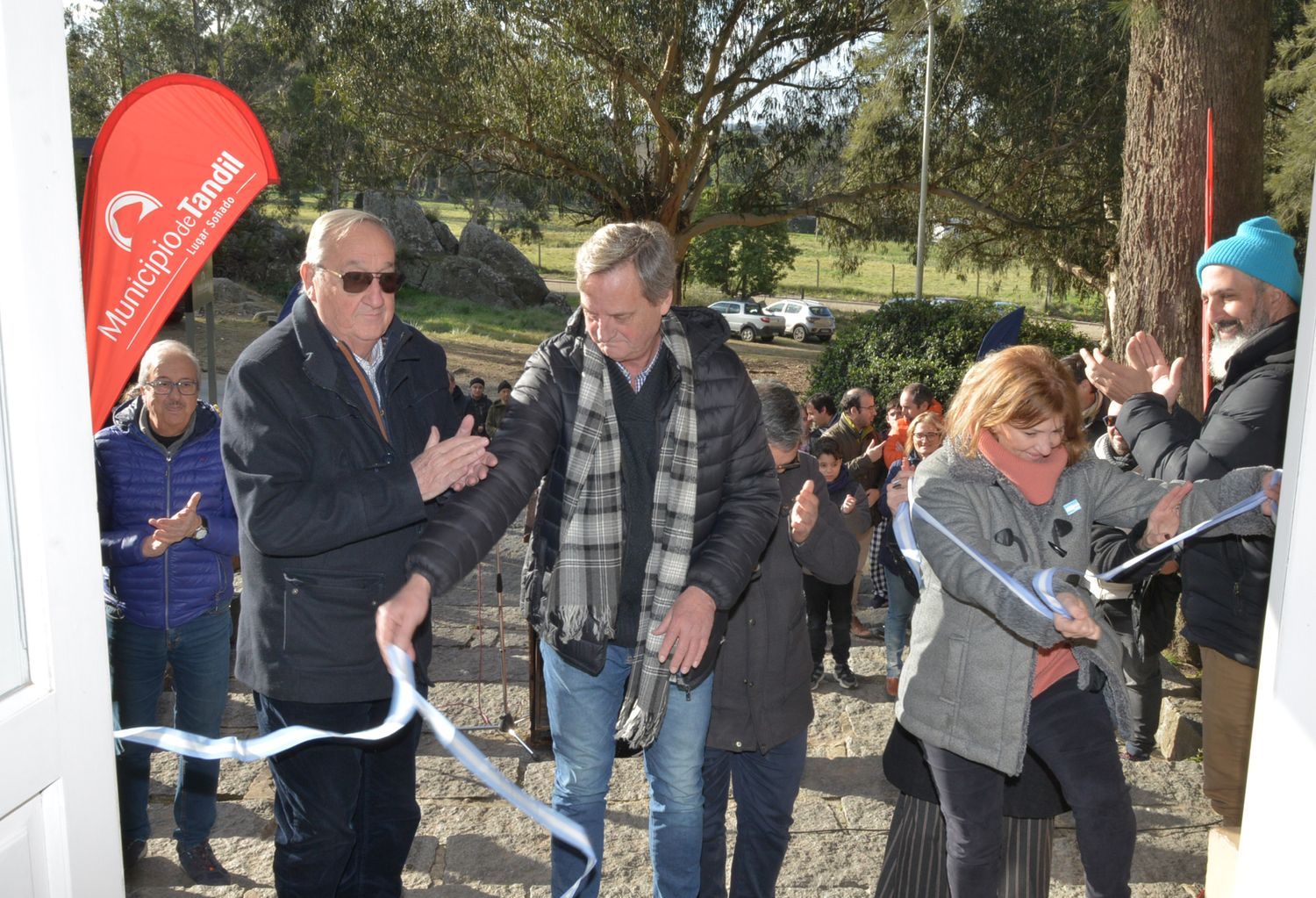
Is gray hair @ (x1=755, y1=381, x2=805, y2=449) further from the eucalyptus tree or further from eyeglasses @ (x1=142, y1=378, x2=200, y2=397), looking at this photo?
the eucalyptus tree

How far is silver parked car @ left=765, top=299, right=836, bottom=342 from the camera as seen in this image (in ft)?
111

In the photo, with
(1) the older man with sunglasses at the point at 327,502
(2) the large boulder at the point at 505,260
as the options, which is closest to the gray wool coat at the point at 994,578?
(1) the older man with sunglasses at the point at 327,502

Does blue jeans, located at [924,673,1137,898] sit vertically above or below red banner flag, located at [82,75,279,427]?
below

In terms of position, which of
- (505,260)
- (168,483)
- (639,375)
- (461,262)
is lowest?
(168,483)

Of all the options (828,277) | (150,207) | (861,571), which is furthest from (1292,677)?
(828,277)

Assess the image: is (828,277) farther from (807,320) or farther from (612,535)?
(612,535)

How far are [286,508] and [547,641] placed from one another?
0.73 metres

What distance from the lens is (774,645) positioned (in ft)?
10.2

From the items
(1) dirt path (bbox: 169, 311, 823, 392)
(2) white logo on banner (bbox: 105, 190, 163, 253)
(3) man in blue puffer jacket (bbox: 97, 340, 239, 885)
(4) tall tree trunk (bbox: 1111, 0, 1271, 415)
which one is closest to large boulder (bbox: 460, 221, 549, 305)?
(1) dirt path (bbox: 169, 311, 823, 392)

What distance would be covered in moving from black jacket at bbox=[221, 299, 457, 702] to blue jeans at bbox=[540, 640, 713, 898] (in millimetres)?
471

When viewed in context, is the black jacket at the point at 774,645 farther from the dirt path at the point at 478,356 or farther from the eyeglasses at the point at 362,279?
the dirt path at the point at 478,356

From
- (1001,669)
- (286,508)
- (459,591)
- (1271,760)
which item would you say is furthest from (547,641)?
(459,591)

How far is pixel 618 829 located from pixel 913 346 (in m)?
7.97

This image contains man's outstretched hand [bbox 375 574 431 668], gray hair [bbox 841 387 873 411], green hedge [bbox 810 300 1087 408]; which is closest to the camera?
man's outstretched hand [bbox 375 574 431 668]
